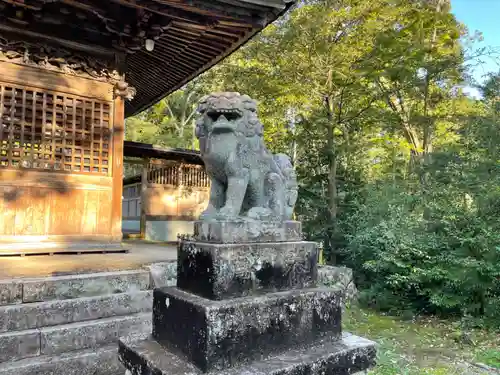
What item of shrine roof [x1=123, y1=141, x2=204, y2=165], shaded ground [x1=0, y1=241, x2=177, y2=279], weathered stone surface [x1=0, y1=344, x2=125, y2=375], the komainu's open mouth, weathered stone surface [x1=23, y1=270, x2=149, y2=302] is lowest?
weathered stone surface [x1=0, y1=344, x2=125, y2=375]

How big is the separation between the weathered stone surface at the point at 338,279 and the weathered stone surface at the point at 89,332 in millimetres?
3154

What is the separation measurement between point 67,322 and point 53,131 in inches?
142

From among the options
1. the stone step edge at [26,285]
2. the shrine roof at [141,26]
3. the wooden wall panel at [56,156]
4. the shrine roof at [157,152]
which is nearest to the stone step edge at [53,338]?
the stone step edge at [26,285]

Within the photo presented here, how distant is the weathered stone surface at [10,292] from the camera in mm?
3025

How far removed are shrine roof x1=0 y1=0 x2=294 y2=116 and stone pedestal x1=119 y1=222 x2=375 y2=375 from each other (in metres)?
3.65

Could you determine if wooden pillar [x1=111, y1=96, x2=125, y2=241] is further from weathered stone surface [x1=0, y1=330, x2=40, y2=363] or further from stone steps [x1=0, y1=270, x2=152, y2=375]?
weathered stone surface [x1=0, y1=330, x2=40, y2=363]

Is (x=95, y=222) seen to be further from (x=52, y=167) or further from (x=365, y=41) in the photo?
(x=365, y=41)

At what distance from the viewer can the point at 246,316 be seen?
6.22ft

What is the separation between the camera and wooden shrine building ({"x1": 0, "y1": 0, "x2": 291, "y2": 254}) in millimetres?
5094

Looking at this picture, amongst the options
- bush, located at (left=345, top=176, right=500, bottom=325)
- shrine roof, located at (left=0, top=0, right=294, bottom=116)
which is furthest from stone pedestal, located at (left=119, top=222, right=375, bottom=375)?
bush, located at (left=345, top=176, right=500, bottom=325)

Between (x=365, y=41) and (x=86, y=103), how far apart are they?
696 centimetres

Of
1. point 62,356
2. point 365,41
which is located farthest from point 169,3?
point 365,41

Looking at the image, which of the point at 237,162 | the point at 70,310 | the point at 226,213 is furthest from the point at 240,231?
the point at 70,310

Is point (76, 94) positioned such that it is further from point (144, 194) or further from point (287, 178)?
point (144, 194)
